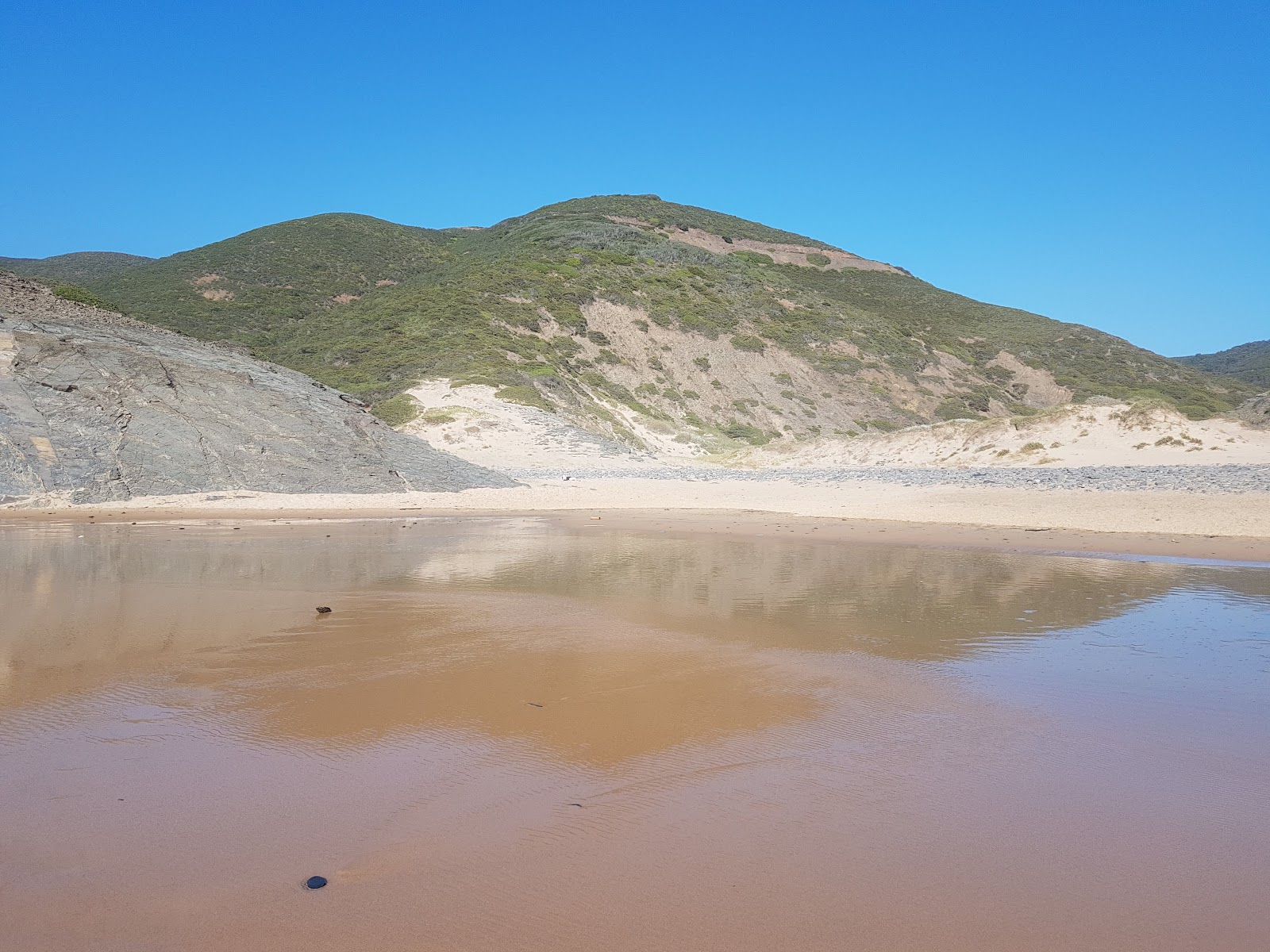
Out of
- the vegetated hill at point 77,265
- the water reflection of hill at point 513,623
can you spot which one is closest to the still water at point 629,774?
the water reflection of hill at point 513,623

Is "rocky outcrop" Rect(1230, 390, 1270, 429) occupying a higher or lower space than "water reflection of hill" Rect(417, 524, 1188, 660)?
higher

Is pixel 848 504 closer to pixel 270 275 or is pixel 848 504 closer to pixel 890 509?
pixel 890 509

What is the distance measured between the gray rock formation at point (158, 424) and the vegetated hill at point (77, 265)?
5723 centimetres

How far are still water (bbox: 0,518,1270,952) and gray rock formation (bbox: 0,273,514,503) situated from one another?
11.6m

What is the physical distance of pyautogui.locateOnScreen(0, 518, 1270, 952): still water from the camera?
9.44 ft

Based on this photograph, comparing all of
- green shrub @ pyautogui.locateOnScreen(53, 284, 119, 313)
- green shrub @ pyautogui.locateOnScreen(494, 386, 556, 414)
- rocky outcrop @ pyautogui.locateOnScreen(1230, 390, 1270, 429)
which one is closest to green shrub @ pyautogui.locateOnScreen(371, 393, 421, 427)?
green shrub @ pyautogui.locateOnScreen(494, 386, 556, 414)

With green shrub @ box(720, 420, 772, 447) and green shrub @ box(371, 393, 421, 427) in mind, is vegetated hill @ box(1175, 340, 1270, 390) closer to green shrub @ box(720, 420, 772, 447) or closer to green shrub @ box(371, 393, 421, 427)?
green shrub @ box(720, 420, 772, 447)

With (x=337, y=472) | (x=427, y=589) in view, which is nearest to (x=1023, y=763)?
(x=427, y=589)

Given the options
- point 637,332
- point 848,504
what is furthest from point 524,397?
point 848,504

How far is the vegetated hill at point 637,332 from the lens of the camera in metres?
46.1

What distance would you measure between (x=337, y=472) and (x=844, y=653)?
17.2 metres

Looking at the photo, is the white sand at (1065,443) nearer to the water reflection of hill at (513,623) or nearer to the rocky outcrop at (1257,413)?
the rocky outcrop at (1257,413)

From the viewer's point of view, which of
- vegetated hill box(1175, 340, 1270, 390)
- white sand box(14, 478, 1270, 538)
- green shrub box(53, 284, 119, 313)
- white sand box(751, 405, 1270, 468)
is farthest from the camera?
vegetated hill box(1175, 340, 1270, 390)

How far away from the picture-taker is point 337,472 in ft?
69.7
